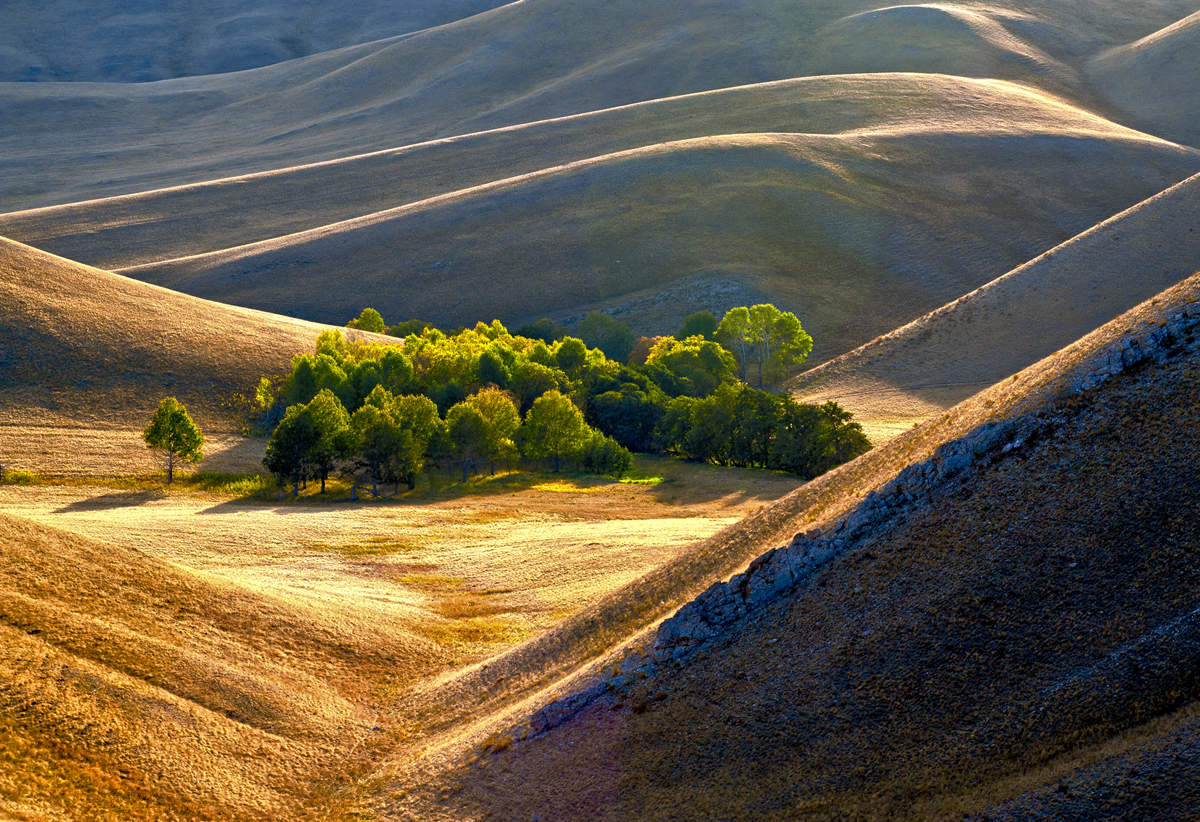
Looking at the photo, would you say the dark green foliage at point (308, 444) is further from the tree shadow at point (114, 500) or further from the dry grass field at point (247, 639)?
the dry grass field at point (247, 639)

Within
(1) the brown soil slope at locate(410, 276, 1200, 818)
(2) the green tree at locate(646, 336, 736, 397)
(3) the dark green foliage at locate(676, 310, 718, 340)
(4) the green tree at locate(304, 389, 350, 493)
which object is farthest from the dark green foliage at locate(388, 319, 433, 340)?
(1) the brown soil slope at locate(410, 276, 1200, 818)

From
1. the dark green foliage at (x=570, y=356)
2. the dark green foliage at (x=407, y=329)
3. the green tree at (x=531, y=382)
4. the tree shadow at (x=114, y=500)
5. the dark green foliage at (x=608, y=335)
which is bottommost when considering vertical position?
the tree shadow at (x=114, y=500)

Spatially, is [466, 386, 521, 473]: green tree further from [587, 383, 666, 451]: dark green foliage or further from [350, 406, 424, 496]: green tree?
[587, 383, 666, 451]: dark green foliage

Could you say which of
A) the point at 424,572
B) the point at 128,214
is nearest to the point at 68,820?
Result: the point at 424,572

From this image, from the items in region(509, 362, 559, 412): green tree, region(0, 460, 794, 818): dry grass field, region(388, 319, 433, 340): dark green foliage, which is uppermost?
region(388, 319, 433, 340): dark green foliage

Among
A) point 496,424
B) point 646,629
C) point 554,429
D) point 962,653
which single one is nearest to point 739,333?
point 554,429

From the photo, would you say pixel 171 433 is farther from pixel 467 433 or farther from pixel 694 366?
pixel 694 366

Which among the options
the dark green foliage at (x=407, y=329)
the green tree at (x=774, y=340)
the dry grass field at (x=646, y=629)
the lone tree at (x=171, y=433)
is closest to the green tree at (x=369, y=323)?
the dark green foliage at (x=407, y=329)
